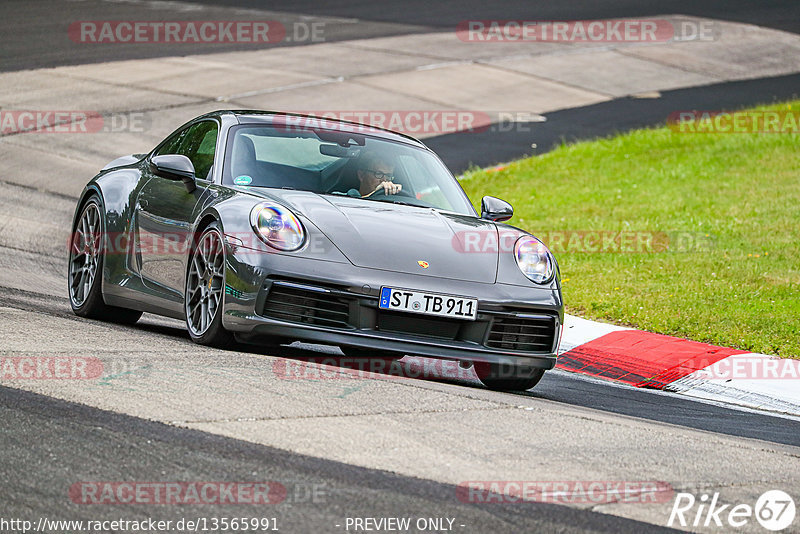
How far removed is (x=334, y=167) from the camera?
7656 millimetres

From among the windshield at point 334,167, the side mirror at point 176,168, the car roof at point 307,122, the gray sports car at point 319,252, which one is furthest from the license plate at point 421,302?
the car roof at point 307,122

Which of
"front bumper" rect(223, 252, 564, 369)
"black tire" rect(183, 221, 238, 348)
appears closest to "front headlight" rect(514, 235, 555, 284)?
"front bumper" rect(223, 252, 564, 369)

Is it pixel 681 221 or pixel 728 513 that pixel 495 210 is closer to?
pixel 728 513

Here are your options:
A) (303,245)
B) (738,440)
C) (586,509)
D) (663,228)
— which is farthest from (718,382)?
(663,228)

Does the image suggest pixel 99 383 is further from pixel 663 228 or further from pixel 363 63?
pixel 363 63

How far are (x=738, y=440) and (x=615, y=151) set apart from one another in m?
12.8

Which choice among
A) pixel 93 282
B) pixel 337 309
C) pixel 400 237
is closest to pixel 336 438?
pixel 337 309

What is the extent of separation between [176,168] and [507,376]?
2.26m

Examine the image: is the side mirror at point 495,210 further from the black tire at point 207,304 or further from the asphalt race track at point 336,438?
the black tire at point 207,304

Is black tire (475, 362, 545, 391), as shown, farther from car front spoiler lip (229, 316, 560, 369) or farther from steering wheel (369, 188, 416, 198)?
steering wheel (369, 188, 416, 198)

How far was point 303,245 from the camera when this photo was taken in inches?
259

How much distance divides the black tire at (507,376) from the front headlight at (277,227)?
1362 mm

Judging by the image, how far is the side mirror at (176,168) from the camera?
7391mm

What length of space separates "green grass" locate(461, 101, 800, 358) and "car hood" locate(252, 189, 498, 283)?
308 cm
